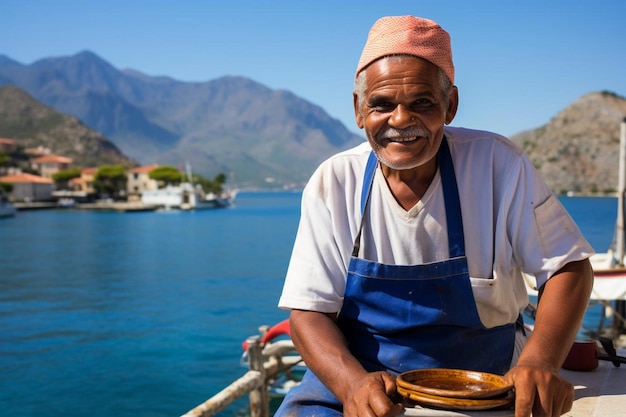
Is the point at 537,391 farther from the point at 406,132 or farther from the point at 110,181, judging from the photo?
the point at 110,181

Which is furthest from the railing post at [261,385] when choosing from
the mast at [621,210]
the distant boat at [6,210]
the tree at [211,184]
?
the tree at [211,184]

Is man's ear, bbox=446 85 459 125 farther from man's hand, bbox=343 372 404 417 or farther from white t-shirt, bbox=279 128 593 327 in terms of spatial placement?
man's hand, bbox=343 372 404 417

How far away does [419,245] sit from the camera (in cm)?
224

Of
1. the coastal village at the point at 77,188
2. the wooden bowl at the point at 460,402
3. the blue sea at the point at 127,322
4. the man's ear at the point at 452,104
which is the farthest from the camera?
the coastal village at the point at 77,188

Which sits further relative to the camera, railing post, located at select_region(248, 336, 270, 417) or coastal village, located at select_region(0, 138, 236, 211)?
coastal village, located at select_region(0, 138, 236, 211)

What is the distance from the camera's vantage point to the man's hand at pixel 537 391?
1.80 metres

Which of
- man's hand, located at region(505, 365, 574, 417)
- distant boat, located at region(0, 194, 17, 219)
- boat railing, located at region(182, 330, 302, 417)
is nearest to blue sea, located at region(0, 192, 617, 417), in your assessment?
boat railing, located at region(182, 330, 302, 417)

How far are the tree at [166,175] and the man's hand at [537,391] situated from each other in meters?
150

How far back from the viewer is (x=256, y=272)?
41750 millimetres

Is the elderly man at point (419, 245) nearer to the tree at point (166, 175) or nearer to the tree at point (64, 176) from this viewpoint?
the tree at point (166, 175)

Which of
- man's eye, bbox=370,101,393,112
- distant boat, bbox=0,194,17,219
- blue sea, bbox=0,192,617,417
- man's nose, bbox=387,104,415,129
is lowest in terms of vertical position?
blue sea, bbox=0,192,617,417

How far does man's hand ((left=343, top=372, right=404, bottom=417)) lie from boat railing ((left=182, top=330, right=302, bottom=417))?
13.9ft

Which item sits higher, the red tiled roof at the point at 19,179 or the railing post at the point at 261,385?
the red tiled roof at the point at 19,179

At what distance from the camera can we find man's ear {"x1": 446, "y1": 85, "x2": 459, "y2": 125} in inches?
90.1
